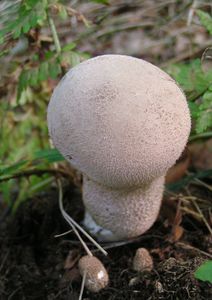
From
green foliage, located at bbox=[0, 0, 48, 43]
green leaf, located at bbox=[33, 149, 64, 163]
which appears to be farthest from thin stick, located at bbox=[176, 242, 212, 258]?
green foliage, located at bbox=[0, 0, 48, 43]

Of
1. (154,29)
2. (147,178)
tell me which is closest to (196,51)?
(154,29)

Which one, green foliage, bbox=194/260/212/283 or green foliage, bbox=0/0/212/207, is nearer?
green foliage, bbox=194/260/212/283

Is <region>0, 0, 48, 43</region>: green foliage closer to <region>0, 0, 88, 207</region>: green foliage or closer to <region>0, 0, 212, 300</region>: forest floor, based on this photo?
<region>0, 0, 88, 207</region>: green foliage

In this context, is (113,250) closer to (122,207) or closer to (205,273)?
(122,207)

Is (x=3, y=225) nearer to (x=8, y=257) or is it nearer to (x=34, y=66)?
(x=8, y=257)

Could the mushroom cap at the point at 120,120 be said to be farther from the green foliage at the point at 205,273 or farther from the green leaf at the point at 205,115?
the green foliage at the point at 205,273

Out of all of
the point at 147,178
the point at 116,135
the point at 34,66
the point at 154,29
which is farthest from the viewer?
the point at 154,29

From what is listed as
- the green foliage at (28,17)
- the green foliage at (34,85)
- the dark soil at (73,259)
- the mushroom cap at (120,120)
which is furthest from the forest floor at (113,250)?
the green foliage at (28,17)
